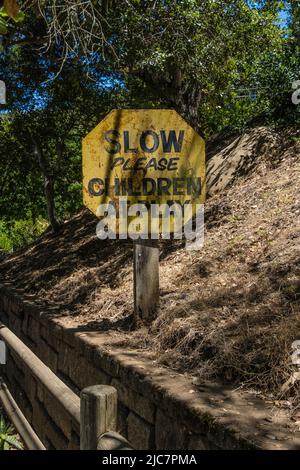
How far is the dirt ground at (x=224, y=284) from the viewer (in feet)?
12.2

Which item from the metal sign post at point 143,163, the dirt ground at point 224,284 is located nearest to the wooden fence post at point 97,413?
the dirt ground at point 224,284

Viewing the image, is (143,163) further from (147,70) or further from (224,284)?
(147,70)

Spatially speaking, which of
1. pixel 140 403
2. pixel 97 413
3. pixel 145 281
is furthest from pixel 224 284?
pixel 97 413

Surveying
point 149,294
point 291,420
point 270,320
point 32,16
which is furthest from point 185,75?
point 291,420

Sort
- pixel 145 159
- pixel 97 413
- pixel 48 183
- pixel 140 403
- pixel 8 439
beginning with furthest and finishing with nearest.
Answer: pixel 48 183
pixel 145 159
pixel 8 439
pixel 140 403
pixel 97 413

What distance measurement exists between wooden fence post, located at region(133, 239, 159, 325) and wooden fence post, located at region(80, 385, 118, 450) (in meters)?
2.56

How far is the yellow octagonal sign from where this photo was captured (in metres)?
4.80

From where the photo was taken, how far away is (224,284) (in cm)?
509

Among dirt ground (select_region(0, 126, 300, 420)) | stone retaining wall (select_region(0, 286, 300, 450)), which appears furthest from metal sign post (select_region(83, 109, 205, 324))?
stone retaining wall (select_region(0, 286, 300, 450))

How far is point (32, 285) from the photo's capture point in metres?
8.79

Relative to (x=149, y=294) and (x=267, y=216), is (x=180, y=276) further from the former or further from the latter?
(x=267, y=216)

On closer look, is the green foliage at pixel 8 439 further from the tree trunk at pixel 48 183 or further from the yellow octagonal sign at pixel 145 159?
the tree trunk at pixel 48 183

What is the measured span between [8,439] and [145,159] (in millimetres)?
2562

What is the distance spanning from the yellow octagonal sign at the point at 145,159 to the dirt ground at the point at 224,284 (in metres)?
0.96
